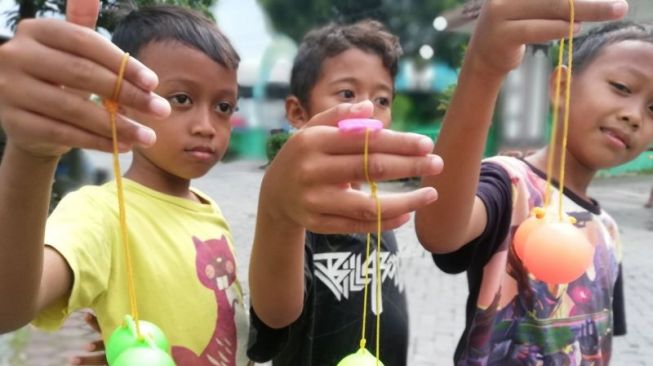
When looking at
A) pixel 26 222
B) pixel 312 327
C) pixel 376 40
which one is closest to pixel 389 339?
pixel 312 327

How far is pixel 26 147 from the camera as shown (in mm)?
650

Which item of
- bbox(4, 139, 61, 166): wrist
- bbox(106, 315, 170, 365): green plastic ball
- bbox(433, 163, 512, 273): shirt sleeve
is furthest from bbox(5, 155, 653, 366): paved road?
bbox(4, 139, 61, 166): wrist

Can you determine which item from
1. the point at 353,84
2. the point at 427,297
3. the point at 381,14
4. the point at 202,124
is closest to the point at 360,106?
the point at 202,124

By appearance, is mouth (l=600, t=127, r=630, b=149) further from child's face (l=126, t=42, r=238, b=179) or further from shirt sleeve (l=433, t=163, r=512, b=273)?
child's face (l=126, t=42, r=238, b=179)

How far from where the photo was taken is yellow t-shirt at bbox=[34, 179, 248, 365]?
93cm

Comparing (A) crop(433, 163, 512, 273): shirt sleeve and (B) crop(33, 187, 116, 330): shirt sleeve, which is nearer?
(B) crop(33, 187, 116, 330): shirt sleeve

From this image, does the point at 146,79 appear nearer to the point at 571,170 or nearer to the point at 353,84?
the point at 353,84

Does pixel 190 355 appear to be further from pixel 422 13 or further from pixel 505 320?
pixel 422 13

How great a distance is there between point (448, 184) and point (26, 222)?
0.58 metres

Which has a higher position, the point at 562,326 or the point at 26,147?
the point at 26,147

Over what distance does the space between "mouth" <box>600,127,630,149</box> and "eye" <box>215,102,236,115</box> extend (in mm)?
736

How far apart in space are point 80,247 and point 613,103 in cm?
99

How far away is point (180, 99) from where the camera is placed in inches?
44.3

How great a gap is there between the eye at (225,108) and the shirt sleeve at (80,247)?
29 centimetres
